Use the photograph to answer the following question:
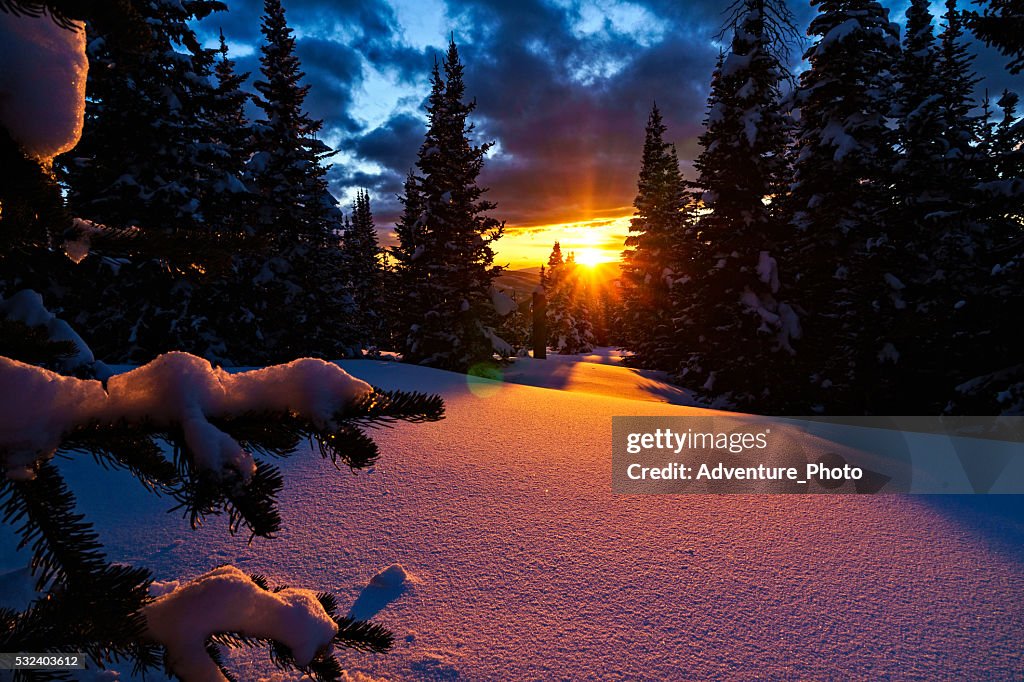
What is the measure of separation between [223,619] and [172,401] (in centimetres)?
57

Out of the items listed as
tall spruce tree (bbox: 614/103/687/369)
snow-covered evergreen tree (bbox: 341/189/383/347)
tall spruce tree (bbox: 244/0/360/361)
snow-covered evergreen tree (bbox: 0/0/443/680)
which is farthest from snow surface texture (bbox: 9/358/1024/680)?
snow-covered evergreen tree (bbox: 341/189/383/347)

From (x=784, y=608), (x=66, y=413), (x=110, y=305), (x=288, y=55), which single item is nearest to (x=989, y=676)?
(x=784, y=608)

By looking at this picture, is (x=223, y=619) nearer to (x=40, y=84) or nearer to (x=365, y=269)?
(x=40, y=84)

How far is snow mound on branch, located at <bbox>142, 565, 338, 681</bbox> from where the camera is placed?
981 millimetres

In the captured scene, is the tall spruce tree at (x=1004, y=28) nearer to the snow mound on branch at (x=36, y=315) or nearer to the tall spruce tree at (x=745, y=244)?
the tall spruce tree at (x=745, y=244)

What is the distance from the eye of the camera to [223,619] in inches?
40.9

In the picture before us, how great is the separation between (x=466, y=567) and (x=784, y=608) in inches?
67.9

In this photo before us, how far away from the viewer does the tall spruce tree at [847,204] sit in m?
12.0

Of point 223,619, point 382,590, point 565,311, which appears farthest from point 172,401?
point 565,311

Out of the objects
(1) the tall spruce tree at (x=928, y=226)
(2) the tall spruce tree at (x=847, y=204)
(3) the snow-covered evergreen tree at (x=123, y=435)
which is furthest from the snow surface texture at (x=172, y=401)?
(2) the tall spruce tree at (x=847, y=204)

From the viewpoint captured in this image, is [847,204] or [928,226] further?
[847,204]

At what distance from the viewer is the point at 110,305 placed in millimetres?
11344

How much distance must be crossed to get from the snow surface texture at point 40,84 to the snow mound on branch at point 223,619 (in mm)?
990

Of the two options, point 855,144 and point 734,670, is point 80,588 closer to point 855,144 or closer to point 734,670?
point 734,670
